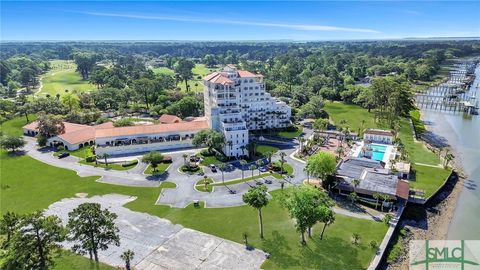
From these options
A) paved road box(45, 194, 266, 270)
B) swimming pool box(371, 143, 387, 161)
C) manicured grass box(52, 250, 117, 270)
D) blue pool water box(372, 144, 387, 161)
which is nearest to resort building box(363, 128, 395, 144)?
swimming pool box(371, 143, 387, 161)

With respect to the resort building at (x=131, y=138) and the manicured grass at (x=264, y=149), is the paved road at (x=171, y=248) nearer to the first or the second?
the resort building at (x=131, y=138)

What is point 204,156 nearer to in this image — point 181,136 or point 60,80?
point 181,136

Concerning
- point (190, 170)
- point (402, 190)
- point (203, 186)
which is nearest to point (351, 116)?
point (402, 190)

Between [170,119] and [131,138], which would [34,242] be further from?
[170,119]

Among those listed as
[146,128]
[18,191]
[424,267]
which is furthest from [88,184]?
[424,267]

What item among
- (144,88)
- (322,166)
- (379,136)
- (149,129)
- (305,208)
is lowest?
(379,136)

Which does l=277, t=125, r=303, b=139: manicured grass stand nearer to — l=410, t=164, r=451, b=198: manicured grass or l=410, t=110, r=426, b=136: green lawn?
l=410, t=164, r=451, b=198: manicured grass
